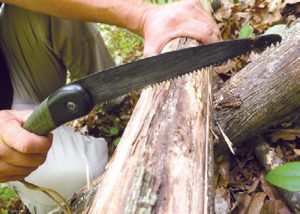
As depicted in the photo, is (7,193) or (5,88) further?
(7,193)

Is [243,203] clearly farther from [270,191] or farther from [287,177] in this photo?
[287,177]

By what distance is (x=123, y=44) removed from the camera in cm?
458

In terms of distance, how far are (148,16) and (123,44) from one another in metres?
2.54

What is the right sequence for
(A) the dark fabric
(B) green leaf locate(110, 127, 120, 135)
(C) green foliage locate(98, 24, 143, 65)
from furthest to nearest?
(C) green foliage locate(98, 24, 143, 65)
(B) green leaf locate(110, 127, 120, 135)
(A) the dark fabric

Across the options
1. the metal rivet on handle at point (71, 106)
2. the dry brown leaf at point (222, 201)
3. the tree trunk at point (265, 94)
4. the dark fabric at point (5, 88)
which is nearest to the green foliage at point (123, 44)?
the dark fabric at point (5, 88)

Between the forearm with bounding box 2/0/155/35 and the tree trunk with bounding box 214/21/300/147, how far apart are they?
0.62 m

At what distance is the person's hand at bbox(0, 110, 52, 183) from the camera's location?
5.71 ft

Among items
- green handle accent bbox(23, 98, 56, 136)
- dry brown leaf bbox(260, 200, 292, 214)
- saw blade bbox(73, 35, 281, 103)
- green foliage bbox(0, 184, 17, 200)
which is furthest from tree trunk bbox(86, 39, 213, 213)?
green foliage bbox(0, 184, 17, 200)

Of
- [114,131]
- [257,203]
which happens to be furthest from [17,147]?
[114,131]

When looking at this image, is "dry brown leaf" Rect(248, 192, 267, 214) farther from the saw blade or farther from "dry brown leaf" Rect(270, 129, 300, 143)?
the saw blade

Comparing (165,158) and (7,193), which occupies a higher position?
(165,158)

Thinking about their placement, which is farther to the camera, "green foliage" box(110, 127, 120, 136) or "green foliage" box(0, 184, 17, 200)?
"green foliage" box(110, 127, 120, 136)

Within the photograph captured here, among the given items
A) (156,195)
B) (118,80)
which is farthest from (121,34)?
(156,195)

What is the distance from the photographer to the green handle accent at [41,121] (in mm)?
1619
